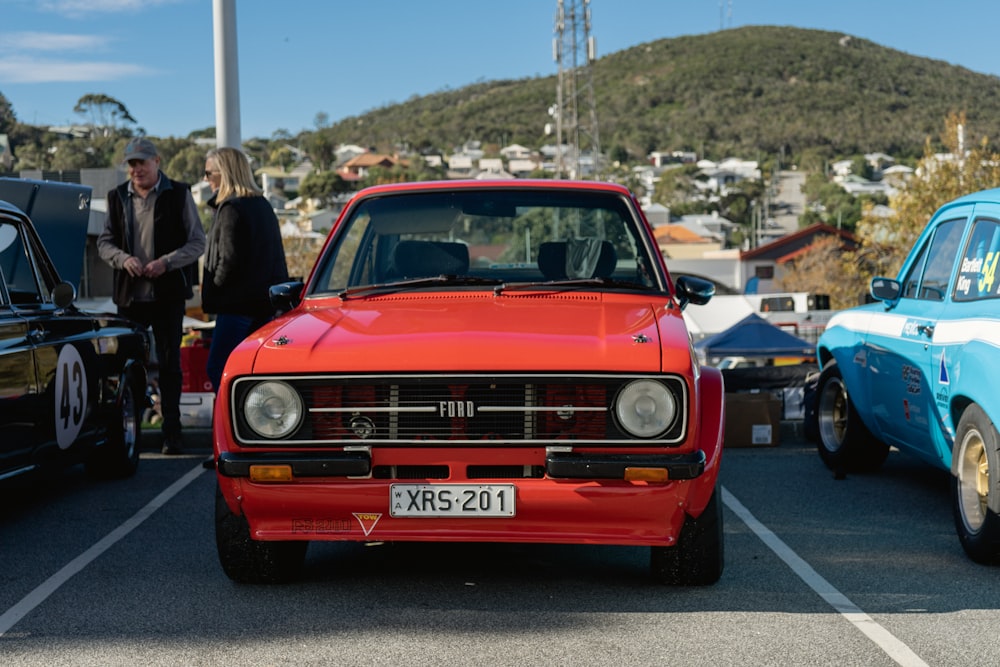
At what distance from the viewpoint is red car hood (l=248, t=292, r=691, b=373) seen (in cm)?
463

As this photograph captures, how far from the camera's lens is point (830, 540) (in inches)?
246

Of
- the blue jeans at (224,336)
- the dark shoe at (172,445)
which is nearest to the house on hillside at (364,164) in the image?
the dark shoe at (172,445)

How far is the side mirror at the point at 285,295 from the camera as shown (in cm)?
595

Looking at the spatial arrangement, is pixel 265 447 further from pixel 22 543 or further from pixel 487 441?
pixel 22 543

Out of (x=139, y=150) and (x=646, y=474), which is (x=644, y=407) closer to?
(x=646, y=474)

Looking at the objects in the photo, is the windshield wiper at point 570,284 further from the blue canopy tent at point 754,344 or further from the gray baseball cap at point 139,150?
the blue canopy tent at point 754,344

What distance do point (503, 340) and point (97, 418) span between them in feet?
12.5

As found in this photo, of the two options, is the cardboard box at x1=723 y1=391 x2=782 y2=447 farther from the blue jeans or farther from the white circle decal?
the white circle decal

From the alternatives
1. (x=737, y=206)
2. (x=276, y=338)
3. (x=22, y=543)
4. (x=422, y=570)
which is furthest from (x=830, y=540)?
(x=737, y=206)

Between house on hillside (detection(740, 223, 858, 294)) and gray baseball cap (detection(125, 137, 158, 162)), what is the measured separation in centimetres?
9083

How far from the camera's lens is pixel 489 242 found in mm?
6312

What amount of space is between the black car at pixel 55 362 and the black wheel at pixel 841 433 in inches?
187

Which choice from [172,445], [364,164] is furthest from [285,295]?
[364,164]

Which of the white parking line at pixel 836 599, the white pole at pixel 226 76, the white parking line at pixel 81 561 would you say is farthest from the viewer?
the white pole at pixel 226 76
